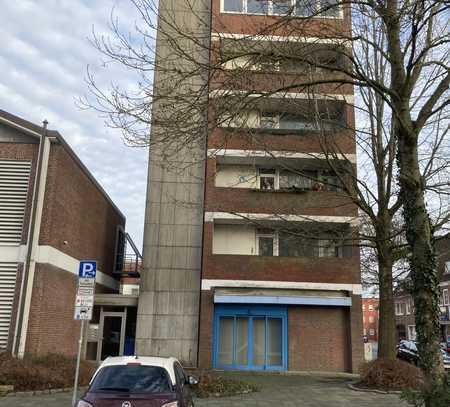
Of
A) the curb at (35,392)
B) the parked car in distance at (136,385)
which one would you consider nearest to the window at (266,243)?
the curb at (35,392)

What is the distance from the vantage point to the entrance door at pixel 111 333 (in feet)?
81.7

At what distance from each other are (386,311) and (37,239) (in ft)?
42.8

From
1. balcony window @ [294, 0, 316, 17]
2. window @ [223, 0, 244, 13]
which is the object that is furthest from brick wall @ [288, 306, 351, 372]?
balcony window @ [294, 0, 316, 17]

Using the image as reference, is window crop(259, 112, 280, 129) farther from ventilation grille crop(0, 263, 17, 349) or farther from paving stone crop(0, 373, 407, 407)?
ventilation grille crop(0, 263, 17, 349)

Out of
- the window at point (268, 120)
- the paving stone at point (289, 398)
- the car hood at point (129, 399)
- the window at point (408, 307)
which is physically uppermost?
the window at point (268, 120)

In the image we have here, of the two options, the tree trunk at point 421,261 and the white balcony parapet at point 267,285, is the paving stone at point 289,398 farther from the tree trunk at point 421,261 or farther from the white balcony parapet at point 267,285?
the white balcony parapet at point 267,285

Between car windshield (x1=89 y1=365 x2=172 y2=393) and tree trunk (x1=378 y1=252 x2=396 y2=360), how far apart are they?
1129 centimetres

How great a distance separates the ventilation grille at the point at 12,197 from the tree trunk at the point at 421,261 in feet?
48.9

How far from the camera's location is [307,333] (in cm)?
2289

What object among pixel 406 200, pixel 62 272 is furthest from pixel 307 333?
pixel 406 200

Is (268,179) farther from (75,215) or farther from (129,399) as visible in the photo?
(129,399)

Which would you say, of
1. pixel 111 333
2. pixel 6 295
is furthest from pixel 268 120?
pixel 111 333

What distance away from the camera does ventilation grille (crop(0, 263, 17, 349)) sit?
17312mm

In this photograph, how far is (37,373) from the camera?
46.0 feet
